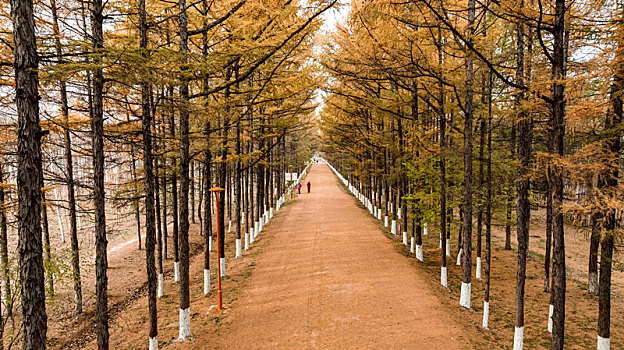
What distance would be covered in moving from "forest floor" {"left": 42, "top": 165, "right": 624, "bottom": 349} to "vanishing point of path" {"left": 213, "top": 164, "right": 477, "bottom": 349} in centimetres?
4

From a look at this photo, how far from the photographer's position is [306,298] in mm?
11109

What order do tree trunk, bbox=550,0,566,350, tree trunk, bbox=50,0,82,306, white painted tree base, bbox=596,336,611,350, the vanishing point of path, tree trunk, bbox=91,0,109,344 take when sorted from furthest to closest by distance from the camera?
tree trunk, bbox=50,0,82,306 → the vanishing point of path → white painted tree base, bbox=596,336,611,350 → tree trunk, bbox=91,0,109,344 → tree trunk, bbox=550,0,566,350

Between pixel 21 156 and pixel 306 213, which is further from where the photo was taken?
pixel 306 213

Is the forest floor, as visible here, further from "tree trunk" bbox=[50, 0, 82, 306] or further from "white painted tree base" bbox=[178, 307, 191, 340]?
"tree trunk" bbox=[50, 0, 82, 306]

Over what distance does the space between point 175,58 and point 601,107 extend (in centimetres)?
869

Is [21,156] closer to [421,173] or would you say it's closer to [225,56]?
[225,56]

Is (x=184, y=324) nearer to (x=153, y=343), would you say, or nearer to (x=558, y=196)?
(x=153, y=343)

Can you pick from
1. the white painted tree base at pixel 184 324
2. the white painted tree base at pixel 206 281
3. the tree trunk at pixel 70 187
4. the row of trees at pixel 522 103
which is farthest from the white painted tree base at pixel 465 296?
A: the tree trunk at pixel 70 187

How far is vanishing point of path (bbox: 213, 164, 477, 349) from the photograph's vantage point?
850cm

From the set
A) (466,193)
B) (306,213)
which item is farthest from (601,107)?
(306,213)

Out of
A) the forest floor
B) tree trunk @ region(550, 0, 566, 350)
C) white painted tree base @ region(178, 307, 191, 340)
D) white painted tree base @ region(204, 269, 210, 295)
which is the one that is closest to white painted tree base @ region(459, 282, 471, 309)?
the forest floor

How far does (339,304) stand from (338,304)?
0.11 feet

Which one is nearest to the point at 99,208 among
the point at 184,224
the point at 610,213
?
the point at 184,224

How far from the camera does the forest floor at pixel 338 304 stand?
28.9 feet
